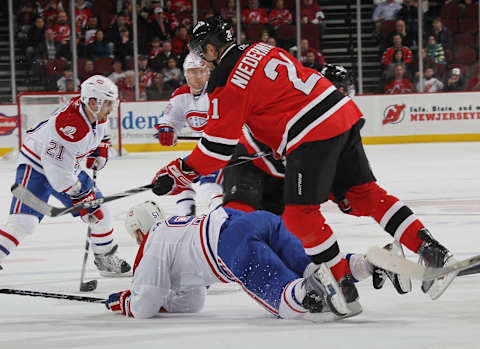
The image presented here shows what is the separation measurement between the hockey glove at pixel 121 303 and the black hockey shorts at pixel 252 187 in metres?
0.72

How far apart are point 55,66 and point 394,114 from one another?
4.21m

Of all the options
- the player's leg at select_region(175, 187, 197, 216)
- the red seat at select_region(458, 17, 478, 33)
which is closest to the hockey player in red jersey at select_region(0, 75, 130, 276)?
the player's leg at select_region(175, 187, 197, 216)

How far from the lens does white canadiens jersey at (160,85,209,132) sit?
4.63 m

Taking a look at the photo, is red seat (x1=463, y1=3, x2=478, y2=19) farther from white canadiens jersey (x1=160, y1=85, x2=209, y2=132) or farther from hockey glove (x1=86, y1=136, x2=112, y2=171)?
hockey glove (x1=86, y1=136, x2=112, y2=171)

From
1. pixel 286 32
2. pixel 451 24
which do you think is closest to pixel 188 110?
pixel 286 32

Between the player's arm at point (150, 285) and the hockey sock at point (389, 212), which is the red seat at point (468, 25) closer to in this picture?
the hockey sock at point (389, 212)

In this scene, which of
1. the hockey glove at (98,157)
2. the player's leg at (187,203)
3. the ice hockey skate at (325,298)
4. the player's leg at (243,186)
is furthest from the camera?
the player's leg at (187,203)

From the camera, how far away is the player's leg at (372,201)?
2.87 metres

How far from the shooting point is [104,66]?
10.4 meters

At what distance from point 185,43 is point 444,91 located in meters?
3.35

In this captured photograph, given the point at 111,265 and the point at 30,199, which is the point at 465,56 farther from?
the point at 30,199

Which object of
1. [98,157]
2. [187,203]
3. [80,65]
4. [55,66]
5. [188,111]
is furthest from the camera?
[80,65]

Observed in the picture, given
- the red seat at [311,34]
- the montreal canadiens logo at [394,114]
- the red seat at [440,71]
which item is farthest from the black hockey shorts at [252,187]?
the red seat at [311,34]

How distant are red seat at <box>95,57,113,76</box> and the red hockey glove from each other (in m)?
6.94
